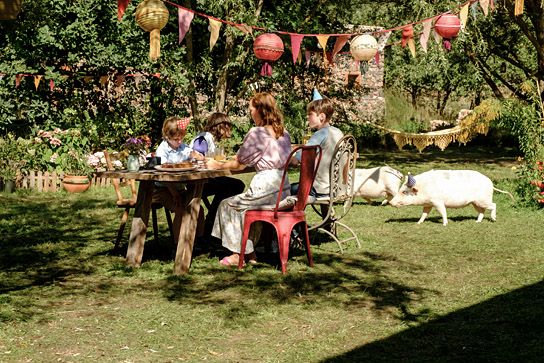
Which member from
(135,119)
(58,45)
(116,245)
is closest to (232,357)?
(116,245)

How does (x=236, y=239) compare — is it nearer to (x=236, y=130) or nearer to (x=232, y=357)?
(x=232, y=357)

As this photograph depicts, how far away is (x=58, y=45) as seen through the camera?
41.7 ft

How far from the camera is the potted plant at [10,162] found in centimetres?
1063

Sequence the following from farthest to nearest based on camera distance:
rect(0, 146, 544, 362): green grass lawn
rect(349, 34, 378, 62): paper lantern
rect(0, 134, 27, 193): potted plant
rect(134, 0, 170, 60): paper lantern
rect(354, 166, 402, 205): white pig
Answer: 1. rect(0, 134, 27, 193): potted plant
2. rect(354, 166, 402, 205): white pig
3. rect(349, 34, 378, 62): paper lantern
4. rect(134, 0, 170, 60): paper lantern
5. rect(0, 146, 544, 362): green grass lawn

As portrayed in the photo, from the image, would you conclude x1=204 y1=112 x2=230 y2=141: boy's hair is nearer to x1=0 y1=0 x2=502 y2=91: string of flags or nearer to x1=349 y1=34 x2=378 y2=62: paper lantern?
x1=0 y1=0 x2=502 y2=91: string of flags

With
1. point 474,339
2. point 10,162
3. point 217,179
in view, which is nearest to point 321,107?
point 217,179

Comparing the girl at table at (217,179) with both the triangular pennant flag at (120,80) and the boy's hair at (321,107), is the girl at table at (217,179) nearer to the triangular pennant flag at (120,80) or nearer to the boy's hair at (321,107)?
the boy's hair at (321,107)

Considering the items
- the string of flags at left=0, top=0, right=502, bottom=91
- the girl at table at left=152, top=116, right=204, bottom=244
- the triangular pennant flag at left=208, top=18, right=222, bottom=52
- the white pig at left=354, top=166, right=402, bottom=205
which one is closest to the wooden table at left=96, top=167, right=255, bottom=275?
the girl at table at left=152, top=116, right=204, bottom=244

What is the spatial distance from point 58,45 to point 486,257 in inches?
376

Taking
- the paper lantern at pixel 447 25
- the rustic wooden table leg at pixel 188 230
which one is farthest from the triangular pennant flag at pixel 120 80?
the rustic wooden table leg at pixel 188 230

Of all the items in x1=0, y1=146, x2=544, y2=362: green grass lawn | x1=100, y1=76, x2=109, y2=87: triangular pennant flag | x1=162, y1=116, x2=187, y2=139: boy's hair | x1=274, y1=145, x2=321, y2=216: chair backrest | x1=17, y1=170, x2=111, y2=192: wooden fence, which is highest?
x1=100, y1=76, x2=109, y2=87: triangular pennant flag

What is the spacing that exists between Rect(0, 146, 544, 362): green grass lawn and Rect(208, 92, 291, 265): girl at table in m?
0.38

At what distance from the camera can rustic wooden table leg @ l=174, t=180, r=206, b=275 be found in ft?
18.5

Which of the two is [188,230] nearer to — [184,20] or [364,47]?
[184,20]
